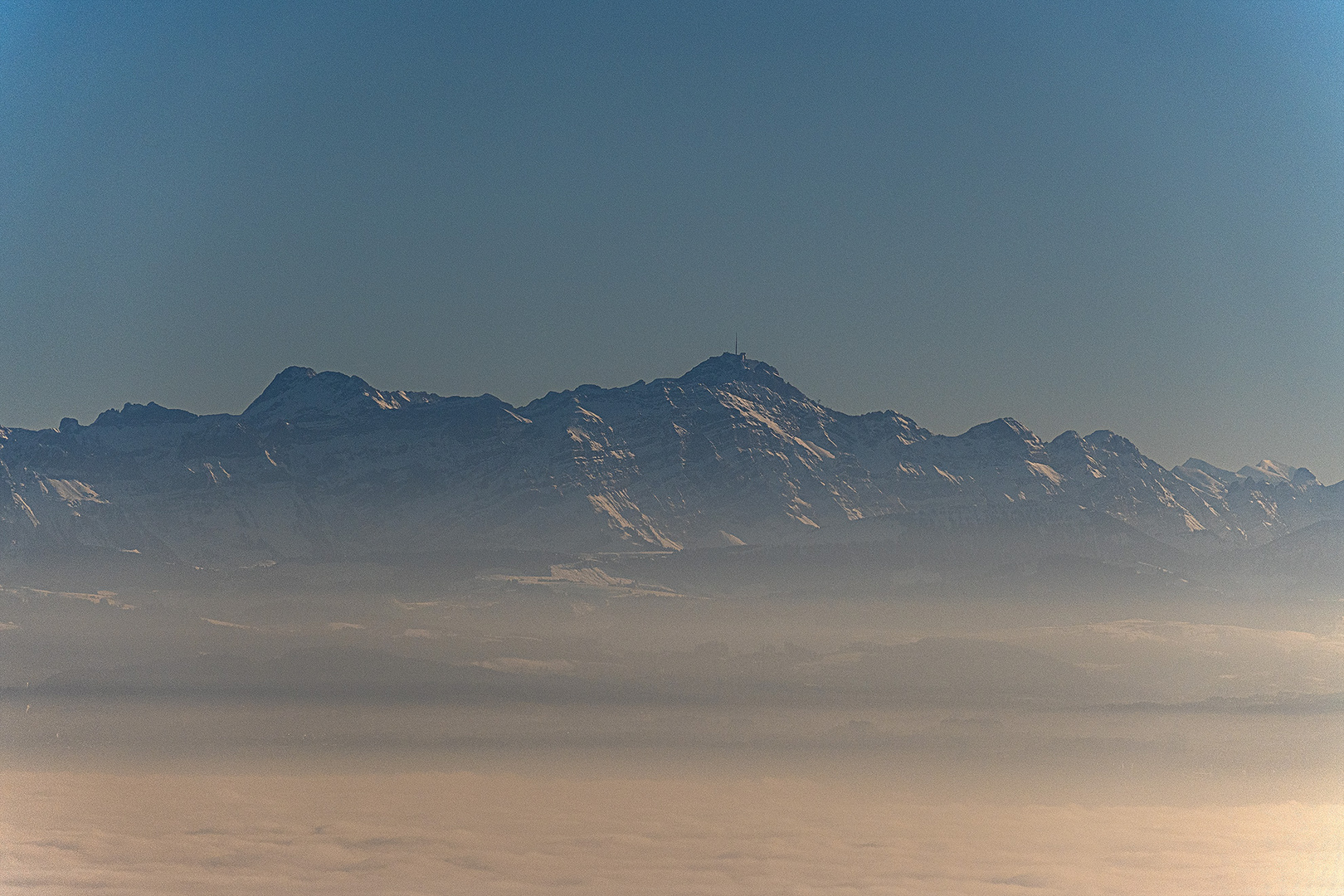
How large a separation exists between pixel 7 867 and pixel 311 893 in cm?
4274

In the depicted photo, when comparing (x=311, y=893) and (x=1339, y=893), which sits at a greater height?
(x=1339, y=893)

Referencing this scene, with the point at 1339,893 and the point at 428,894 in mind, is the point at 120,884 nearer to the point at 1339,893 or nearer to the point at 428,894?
the point at 428,894

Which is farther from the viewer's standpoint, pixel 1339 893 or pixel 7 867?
pixel 7 867

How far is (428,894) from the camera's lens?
199 metres

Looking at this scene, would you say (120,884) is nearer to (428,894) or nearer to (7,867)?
(7,867)

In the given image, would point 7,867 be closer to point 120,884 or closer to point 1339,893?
point 120,884

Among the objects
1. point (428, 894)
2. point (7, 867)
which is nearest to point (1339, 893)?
point (428, 894)

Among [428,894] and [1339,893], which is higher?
[1339,893]

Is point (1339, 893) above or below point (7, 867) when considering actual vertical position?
above

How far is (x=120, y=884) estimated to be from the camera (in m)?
195

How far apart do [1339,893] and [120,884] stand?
164 metres

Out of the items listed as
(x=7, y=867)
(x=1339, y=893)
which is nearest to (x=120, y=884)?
(x=7, y=867)

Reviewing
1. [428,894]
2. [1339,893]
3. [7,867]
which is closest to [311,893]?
[428,894]

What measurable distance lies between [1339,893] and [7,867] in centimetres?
18123
